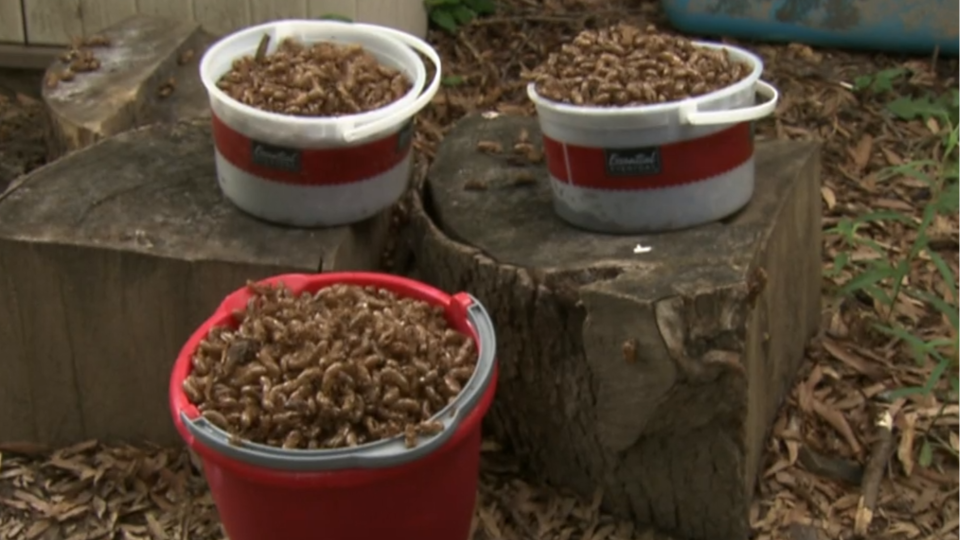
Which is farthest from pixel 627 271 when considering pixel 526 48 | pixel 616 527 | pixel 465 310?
pixel 526 48

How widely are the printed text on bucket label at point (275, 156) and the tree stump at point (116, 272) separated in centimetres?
15

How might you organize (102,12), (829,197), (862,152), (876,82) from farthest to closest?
(876,82) → (102,12) → (862,152) → (829,197)

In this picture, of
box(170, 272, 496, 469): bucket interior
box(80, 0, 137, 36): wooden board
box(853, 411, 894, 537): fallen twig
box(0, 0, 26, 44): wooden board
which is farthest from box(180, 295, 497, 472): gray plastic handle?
box(0, 0, 26, 44): wooden board

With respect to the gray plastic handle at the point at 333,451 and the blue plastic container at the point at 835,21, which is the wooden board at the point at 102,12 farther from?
the gray plastic handle at the point at 333,451

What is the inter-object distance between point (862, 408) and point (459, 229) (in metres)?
0.95

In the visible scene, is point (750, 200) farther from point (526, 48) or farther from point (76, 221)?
point (526, 48)

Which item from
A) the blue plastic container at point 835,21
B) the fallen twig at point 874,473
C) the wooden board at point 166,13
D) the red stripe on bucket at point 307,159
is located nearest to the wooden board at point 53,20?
the wooden board at point 166,13

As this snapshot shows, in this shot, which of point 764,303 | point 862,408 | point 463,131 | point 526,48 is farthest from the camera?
point 526,48

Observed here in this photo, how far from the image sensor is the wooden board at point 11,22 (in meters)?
4.20

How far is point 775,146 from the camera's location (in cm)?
317

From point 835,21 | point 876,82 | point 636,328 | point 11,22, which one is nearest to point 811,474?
point 636,328

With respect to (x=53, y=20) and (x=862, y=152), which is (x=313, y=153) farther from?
(x=862, y=152)

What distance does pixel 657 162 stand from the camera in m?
2.70

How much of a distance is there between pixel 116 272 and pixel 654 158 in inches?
41.5
